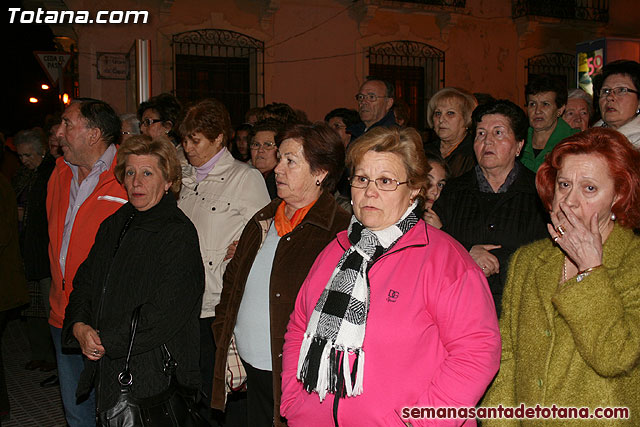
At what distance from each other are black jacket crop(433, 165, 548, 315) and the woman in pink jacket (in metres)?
0.76

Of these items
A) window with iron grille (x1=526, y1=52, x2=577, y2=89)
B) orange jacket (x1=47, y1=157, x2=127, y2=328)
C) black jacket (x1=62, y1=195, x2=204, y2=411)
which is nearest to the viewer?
black jacket (x1=62, y1=195, x2=204, y2=411)

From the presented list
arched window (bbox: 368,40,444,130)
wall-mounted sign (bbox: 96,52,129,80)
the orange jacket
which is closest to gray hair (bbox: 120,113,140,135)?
the orange jacket

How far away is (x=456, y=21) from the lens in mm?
14586

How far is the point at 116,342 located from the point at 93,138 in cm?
165

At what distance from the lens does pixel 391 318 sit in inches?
95.0

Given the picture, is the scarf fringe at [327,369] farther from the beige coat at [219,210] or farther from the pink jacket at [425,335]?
the beige coat at [219,210]

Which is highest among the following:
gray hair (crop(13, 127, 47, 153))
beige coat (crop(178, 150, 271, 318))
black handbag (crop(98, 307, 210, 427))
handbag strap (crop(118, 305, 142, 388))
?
gray hair (crop(13, 127, 47, 153))

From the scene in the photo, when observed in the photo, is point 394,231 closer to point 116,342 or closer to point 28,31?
point 116,342

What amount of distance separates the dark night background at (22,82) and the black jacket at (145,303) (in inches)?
1160

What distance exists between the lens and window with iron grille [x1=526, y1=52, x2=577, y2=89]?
51.2 feet

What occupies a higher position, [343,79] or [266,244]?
[343,79]

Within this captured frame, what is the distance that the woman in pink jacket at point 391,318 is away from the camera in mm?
2328

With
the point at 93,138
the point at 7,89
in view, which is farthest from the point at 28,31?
the point at 93,138

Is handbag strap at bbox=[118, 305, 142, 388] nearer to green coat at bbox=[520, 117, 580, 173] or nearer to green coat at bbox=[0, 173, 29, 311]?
green coat at bbox=[0, 173, 29, 311]
